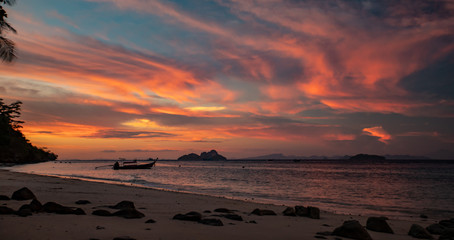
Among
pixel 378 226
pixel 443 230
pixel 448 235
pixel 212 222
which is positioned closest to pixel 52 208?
pixel 212 222

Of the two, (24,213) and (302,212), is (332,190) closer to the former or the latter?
(302,212)

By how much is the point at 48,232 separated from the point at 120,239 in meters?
1.91

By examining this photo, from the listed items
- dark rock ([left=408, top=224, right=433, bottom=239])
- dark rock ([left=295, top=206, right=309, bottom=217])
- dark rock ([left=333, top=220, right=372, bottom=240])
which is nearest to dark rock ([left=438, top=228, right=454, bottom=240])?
dark rock ([left=408, top=224, right=433, bottom=239])

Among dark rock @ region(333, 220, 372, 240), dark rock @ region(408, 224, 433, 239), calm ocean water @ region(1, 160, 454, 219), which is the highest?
dark rock @ region(333, 220, 372, 240)

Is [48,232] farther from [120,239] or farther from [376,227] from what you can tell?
[376,227]

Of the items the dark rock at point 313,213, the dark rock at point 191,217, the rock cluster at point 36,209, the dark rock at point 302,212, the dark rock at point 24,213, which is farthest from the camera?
the dark rock at point 302,212

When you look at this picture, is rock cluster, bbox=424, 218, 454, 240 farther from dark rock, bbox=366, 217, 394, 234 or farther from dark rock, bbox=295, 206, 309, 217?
dark rock, bbox=295, 206, 309, 217

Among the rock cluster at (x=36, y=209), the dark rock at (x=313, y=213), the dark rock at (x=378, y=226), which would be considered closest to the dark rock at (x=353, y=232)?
the dark rock at (x=378, y=226)

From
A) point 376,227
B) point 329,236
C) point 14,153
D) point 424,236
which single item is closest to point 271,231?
point 329,236

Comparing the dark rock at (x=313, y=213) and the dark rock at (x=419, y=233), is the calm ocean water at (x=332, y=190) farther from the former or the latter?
the dark rock at (x=419, y=233)

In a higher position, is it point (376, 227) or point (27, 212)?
point (27, 212)

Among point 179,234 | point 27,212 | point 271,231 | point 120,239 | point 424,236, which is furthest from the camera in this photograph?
point 424,236

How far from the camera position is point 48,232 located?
705 cm

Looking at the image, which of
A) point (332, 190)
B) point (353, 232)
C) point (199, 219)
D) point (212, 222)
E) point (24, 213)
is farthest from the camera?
point (332, 190)
